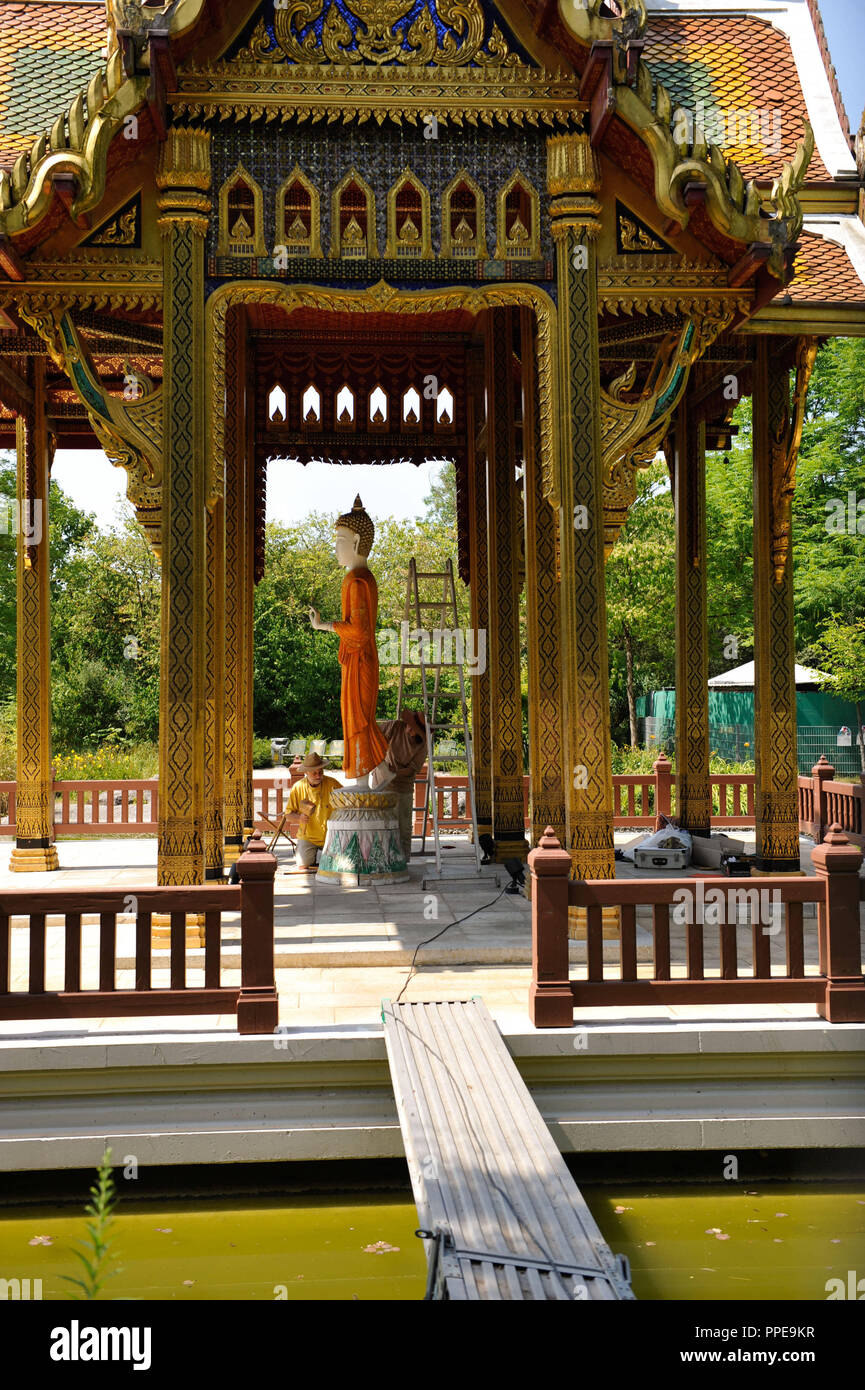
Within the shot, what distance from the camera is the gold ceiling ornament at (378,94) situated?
21.7 ft

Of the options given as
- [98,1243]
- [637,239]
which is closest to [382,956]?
[637,239]

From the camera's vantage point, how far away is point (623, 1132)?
495cm

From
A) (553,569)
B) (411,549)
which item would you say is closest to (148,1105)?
(553,569)

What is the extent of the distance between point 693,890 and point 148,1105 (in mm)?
2618

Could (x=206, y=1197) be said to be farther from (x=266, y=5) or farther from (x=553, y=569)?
(x=266, y=5)

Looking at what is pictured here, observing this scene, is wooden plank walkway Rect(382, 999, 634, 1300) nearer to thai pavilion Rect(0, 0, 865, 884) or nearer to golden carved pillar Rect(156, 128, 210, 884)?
golden carved pillar Rect(156, 128, 210, 884)

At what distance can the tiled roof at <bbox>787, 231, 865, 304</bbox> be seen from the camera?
7332 mm

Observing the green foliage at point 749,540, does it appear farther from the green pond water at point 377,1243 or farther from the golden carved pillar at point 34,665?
the green pond water at point 377,1243

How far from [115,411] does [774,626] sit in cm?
528

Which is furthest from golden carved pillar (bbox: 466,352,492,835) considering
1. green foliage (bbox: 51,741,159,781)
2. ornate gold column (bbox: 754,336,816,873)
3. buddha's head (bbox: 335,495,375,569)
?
green foliage (bbox: 51,741,159,781)

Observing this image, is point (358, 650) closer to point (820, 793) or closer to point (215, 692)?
point (215, 692)

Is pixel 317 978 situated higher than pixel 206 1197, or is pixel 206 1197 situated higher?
pixel 317 978

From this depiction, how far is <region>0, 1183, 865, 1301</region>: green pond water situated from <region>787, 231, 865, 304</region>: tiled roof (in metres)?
5.31

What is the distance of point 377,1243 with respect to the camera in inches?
176
